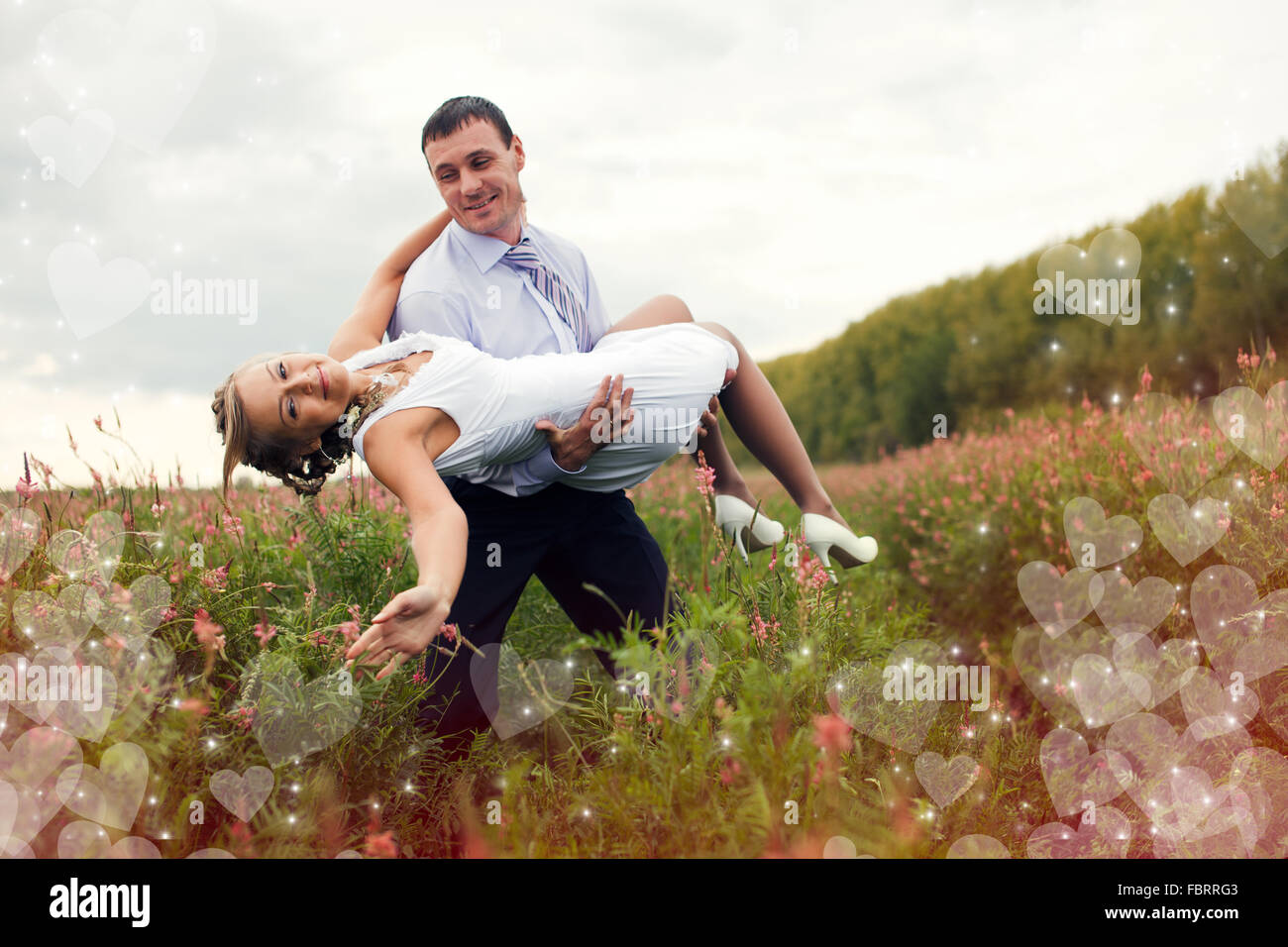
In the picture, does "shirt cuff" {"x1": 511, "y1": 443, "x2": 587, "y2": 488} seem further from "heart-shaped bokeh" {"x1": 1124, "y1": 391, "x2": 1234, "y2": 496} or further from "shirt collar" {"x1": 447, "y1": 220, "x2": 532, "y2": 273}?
"heart-shaped bokeh" {"x1": 1124, "y1": 391, "x2": 1234, "y2": 496}

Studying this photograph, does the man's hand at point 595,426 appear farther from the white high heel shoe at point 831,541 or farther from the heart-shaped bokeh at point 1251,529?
the heart-shaped bokeh at point 1251,529

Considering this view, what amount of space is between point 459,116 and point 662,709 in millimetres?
2231

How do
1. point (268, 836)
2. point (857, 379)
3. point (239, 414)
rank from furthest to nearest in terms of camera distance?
point (857, 379) < point (239, 414) < point (268, 836)

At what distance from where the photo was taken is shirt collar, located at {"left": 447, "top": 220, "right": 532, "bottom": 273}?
3211 millimetres

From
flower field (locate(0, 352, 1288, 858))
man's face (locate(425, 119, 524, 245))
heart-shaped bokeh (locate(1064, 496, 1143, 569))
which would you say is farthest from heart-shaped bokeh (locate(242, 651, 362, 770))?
heart-shaped bokeh (locate(1064, 496, 1143, 569))

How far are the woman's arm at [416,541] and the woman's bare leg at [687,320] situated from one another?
3.51ft

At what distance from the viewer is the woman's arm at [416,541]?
218 centimetres

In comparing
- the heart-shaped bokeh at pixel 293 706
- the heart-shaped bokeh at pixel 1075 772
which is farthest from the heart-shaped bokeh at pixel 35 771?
the heart-shaped bokeh at pixel 1075 772

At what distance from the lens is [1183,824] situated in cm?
278

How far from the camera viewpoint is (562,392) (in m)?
2.82

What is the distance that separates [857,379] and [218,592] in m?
18.0
